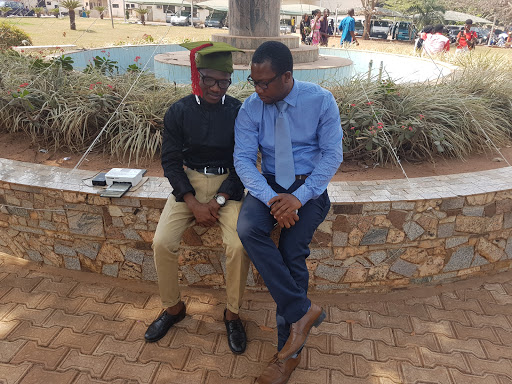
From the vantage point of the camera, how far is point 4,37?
9695mm

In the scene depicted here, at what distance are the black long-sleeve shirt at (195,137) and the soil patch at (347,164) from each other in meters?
0.84

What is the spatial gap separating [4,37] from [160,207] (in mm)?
9540

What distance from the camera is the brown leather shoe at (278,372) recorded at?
83.9 inches

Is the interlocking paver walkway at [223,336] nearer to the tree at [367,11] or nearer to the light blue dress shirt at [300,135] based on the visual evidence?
the light blue dress shirt at [300,135]

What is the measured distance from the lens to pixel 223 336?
8.29ft

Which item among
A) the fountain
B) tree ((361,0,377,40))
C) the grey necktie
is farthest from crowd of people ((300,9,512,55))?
tree ((361,0,377,40))

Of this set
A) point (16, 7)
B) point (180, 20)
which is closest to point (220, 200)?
point (180, 20)

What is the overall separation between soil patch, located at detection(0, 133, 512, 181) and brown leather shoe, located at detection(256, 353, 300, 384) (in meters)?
1.61

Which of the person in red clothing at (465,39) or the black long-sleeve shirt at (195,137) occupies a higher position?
the person in red clothing at (465,39)

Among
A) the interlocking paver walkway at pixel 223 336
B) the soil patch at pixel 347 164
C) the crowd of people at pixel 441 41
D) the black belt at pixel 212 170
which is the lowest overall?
the interlocking paver walkway at pixel 223 336

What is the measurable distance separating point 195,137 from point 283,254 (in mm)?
905

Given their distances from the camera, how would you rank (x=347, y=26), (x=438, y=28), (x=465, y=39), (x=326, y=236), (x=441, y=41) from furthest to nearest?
(x=347, y=26) → (x=465, y=39) → (x=438, y=28) → (x=441, y=41) → (x=326, y=236)

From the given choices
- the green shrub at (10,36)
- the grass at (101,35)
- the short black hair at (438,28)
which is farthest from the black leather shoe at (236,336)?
the grass at (101,35)

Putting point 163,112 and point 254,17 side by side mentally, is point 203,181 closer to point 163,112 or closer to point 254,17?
point 163,112
